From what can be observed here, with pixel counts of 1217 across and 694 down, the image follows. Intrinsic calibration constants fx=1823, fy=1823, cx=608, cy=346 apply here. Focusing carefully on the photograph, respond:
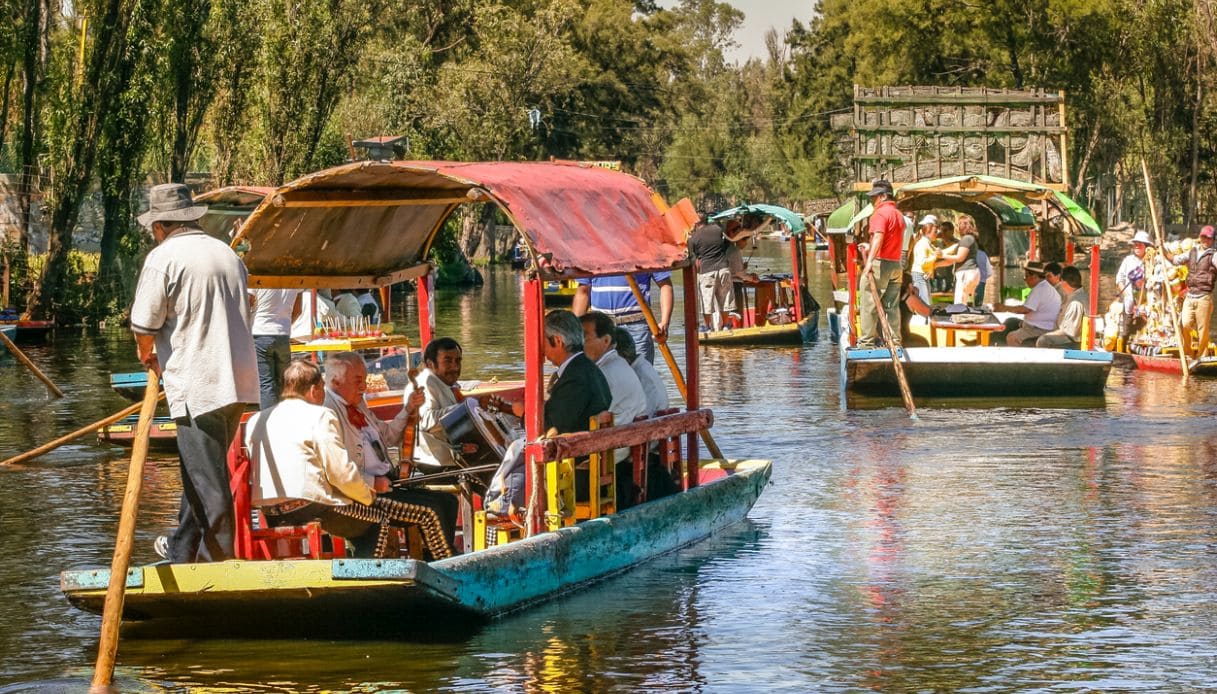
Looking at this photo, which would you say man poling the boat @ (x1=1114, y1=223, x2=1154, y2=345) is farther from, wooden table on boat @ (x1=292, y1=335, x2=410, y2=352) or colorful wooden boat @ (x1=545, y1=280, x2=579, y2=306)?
colorful wooden boat @ (x1=545, y1=280, x2=579, y2=306)

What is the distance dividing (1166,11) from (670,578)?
51.0 metres

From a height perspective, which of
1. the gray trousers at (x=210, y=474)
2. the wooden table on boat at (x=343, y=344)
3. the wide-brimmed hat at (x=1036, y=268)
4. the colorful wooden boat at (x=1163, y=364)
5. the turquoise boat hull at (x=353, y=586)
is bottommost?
the turquoise boat hull at (x=353, y=586)

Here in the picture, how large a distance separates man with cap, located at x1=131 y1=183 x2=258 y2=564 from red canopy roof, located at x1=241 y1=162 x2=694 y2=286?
112cm

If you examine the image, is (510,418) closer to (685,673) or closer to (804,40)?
(685,673)

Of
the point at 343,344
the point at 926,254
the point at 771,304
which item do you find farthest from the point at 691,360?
the point at 771,304

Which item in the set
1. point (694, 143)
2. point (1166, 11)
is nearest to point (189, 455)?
point (1166, 11)

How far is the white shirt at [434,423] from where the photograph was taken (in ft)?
33.3

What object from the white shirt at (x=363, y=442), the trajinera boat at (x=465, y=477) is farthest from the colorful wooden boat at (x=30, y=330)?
the white shirt at (x=363, y=442)

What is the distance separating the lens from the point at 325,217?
1100cm

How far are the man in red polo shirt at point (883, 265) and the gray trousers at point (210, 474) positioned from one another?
35.3 feet

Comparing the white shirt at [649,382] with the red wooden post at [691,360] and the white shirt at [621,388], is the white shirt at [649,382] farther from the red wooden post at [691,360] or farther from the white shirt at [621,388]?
the white shirt at [621,388]

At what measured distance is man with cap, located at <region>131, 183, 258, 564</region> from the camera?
851 centimetres

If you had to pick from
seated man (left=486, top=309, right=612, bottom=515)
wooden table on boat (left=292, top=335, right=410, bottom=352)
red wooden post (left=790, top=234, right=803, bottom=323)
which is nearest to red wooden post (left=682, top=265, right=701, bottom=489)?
seated man (left=486, top=309, right=612, bottom=515)

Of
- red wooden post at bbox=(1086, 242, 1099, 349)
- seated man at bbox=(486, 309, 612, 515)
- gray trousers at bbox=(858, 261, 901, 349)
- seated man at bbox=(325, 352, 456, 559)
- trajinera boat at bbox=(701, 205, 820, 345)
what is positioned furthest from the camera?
trajinera boat at bbox=(701, 205, 820, 345)
